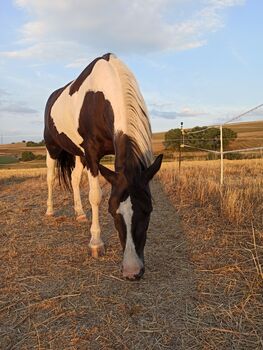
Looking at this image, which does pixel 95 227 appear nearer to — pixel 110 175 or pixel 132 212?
pixel 110 175

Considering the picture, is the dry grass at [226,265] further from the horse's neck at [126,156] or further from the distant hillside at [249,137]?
the distant hillside at [249,137]

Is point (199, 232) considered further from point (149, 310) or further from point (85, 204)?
point (85, 204)

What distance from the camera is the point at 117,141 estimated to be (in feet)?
11.8

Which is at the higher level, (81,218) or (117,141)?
(117,141)

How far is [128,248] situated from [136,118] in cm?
139

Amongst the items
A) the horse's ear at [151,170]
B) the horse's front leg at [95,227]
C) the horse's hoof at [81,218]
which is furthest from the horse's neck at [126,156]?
the horse's hoof at [81,218]

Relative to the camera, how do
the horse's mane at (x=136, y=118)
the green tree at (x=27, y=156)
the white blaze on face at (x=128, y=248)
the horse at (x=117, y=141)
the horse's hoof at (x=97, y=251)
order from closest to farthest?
the white blaze on face at (x=128, y=248) → the horse at (x=117, y=141) → the horse's mane at (x=136, y=118) → the horse's hoof at (x=97, y=251) → the green tree at (x=27, y=156)

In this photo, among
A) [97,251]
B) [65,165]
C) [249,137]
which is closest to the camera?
[97,251]

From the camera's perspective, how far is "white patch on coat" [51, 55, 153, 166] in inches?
141

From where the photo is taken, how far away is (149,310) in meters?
2.83

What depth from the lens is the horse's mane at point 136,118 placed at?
3.45 m

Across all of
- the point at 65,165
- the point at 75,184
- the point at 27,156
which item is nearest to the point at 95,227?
the point at 75,184

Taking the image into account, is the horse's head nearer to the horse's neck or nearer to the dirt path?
the horse's neck

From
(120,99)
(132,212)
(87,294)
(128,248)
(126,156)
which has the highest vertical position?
(120,99)
